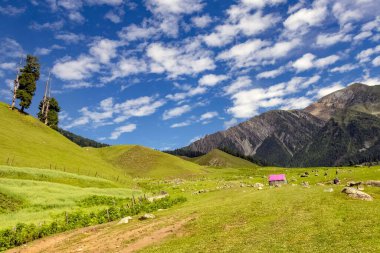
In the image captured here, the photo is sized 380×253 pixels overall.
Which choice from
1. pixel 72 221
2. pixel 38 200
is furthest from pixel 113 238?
pixel 38 200

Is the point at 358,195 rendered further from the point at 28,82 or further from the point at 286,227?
the point at 28,82

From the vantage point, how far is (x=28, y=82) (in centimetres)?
14162

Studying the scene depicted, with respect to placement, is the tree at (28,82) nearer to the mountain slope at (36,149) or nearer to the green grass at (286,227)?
the mountain slope at (36,149)

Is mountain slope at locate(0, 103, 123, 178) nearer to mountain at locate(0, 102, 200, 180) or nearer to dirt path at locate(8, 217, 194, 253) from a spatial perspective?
mountain at locate(0, 102, 200, 180)

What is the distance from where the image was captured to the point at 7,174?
77.8 m

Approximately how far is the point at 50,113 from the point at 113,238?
14217cm

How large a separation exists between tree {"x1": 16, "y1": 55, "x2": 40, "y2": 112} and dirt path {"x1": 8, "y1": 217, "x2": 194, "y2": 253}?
10666 centimetres

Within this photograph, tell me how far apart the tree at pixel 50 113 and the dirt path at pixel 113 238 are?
424 ft

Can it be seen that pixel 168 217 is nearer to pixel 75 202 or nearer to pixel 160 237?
pixel 160 237

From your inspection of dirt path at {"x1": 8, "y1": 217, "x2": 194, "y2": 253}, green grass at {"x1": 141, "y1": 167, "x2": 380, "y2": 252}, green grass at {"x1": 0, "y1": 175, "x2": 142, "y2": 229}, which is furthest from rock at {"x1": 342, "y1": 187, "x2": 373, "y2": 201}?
green grass at {"x1": 0, "y1": 175, "x2": 142, "y2": 229}

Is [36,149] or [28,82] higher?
[28,82]

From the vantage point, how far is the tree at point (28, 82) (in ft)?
458

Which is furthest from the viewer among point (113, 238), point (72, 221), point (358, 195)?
point (72, 221)

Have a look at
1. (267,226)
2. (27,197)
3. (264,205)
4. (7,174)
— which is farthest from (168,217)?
(7,174)
